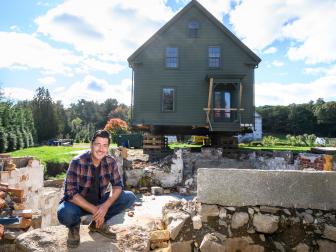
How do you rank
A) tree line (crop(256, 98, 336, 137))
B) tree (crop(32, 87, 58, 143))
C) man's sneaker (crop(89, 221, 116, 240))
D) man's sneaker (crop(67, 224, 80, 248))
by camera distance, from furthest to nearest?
tree line (crop(256, 98, 336, 137)), tree (crop(32, 87, 58, 143)), man's sneaker (crop(89, 221, 116, 240)), man's sneaker (crop(67, 224, 80, 248))

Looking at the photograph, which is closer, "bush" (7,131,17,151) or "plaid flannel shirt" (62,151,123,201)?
"plaid flannel shirt" (62,151,123,201)

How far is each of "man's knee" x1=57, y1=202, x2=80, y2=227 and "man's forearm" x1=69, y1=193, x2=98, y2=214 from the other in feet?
0.23

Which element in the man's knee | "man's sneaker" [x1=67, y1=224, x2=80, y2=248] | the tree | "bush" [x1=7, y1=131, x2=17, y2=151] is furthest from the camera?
the tree

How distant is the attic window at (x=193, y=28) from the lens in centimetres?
2012

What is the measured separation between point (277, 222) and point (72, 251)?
2.19m

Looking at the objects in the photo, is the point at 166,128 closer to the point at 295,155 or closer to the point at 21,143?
the point at 295,155

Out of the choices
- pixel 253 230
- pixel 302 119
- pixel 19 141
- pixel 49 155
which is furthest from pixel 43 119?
pixel 302 119

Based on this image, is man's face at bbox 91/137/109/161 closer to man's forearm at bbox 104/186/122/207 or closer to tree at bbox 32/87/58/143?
man's forearm at bbox 104/186/122/207

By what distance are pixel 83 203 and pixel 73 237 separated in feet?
1.19

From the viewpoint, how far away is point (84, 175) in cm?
391

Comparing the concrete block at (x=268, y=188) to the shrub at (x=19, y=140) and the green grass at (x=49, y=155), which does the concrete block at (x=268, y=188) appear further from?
the shrub at (x=19, y=140)

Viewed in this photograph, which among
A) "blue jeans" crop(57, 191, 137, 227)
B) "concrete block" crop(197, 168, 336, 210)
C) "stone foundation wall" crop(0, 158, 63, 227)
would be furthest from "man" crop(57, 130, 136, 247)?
"stone foundation wall" crop(0, 158, 63, 227)

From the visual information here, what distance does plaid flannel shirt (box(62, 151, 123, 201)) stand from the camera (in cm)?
383

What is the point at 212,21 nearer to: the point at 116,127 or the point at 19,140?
the point at 116,127
